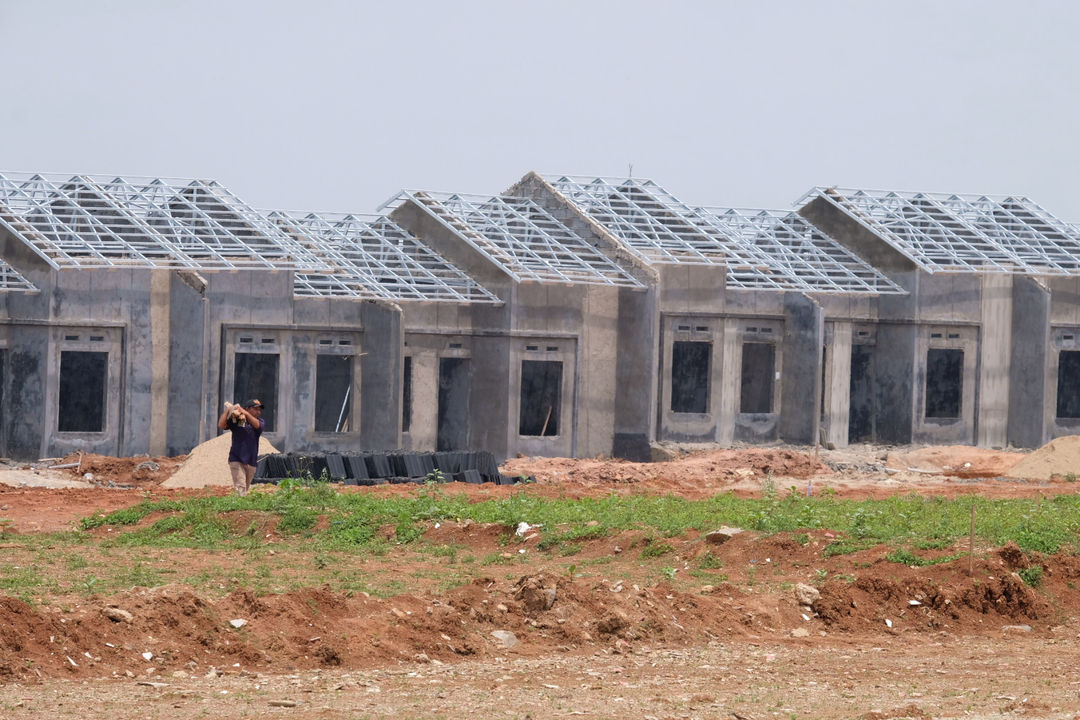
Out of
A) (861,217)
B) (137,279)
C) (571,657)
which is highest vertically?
(861,217)

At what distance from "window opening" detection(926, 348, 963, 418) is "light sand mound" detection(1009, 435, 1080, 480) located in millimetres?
6080

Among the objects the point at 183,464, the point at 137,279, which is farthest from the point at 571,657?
the point at 137,279

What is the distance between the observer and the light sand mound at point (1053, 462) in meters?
29.2

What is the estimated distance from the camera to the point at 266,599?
1228cm

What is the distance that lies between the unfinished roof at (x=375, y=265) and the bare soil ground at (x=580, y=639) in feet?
45.5

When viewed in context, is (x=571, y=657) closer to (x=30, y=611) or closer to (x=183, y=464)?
(x=30, y=611)

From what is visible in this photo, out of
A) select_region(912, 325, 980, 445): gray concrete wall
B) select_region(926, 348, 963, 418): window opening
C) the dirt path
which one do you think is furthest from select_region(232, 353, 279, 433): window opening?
the dirt path

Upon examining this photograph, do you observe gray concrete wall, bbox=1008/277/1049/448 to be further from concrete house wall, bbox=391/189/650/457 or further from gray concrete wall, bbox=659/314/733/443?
concrete house wall, bbox=391/189/650/457

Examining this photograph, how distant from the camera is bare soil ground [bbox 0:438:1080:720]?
1023 cm

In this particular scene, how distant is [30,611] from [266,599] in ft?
5.99

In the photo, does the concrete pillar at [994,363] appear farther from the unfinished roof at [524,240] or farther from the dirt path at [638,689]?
the dirt path at [638,689]

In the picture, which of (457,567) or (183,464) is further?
(183,464)

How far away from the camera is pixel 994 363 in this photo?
3634cm

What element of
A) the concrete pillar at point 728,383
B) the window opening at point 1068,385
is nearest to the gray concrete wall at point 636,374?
the concrete pillar at point 728,383
